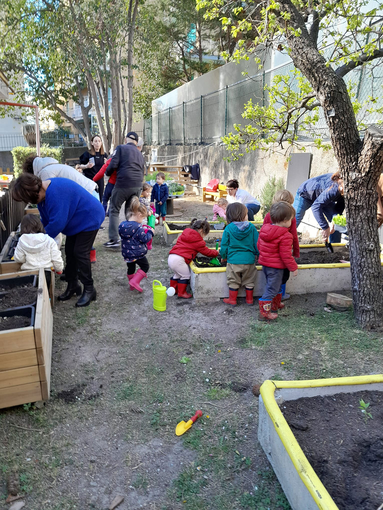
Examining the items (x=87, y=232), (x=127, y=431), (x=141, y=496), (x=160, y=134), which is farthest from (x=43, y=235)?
(x=160, y=134)

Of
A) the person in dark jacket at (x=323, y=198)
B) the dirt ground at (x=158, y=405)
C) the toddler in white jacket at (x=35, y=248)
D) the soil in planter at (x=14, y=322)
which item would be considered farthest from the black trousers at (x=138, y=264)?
the person in dark jacket at (x=323, y=198)

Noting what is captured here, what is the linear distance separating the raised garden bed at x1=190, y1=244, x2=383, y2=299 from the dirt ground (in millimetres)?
174

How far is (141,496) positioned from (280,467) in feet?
2.61

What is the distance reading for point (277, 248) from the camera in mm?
4191

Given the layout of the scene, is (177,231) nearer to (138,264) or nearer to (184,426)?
(138,264)

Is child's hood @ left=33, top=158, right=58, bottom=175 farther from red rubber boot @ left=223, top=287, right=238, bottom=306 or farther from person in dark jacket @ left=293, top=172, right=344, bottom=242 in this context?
person in dark jacket @ left=293, top=172, right=344, bottom=242

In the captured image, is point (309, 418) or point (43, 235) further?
point (43, 235)

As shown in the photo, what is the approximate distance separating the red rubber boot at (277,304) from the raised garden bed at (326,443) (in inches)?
74.9

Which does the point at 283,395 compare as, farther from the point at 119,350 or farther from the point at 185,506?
the point at 119,350

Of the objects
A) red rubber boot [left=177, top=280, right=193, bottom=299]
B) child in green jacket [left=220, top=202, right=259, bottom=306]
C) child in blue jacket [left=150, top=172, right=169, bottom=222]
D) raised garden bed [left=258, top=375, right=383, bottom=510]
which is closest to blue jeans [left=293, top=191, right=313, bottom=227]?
child in green jacket [left=220, top=202, right=259, bottom=306]

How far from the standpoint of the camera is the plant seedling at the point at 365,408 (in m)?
2.38

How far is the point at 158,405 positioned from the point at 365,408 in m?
1.45

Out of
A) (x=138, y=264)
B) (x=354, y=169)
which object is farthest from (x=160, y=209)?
(x=354, y=169)

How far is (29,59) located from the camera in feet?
60.0
